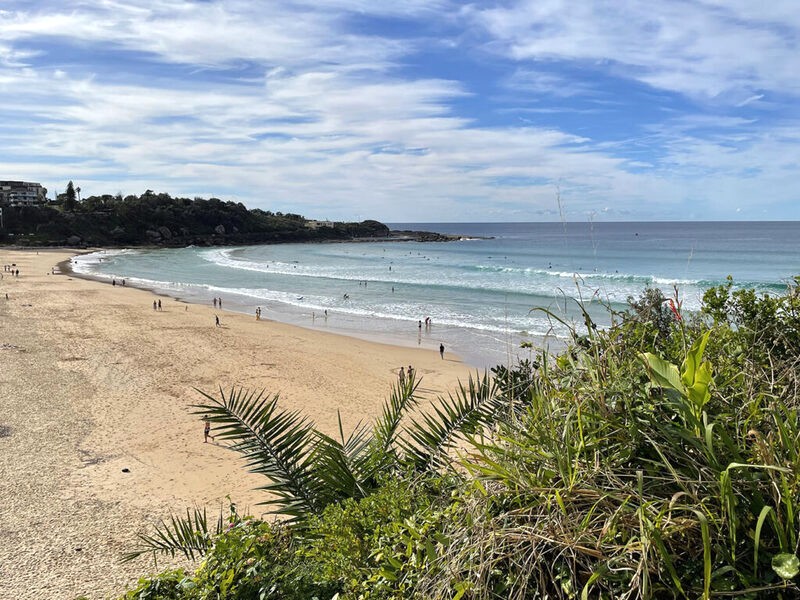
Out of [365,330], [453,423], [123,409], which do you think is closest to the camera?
[453,423]

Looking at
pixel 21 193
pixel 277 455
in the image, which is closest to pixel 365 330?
pixel 277 455

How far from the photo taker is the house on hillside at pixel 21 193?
96.4 meters

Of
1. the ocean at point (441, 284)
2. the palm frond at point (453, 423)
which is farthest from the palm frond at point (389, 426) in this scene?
the ocean at point (441, 284)

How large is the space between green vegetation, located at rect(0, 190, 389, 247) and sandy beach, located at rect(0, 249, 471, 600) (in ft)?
216

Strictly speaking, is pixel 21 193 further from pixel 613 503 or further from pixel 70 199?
pixel 613 503

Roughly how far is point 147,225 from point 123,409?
95.0 m

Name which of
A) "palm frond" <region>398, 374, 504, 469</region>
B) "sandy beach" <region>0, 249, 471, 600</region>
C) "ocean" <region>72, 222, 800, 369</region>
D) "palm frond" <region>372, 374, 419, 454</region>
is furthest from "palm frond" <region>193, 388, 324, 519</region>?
"ocean" <region>72, 222, 800, 369</region>

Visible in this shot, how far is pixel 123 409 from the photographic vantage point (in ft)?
48.6

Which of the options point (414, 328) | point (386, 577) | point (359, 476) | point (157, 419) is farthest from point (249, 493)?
point (414, 328)

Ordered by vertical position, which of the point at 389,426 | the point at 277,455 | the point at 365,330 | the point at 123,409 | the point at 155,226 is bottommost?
the point at 123,409

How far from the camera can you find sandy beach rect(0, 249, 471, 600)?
8594 mm

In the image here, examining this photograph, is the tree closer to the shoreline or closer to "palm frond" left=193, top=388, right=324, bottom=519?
the shoreline

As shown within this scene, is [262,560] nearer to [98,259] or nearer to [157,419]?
[157,419]

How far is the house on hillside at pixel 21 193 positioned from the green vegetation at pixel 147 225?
15.9 feet
